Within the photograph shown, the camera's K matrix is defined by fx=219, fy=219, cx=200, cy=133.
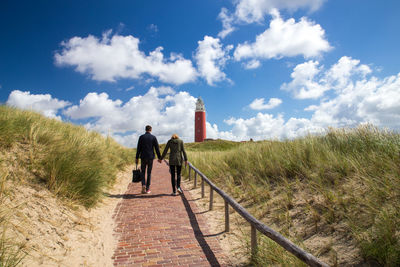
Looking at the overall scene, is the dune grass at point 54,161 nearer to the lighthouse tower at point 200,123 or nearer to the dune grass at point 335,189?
the dune grass at point 335,189

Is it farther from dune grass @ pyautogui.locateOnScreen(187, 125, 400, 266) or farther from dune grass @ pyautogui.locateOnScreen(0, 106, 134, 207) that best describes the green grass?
dune grass @ pyautogui.locateOnScreen(187, 125, 400, 266)

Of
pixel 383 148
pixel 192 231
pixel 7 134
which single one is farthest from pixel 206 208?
pixel 7 134

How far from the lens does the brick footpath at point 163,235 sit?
3917 millimetres

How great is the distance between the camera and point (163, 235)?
482 centimetres

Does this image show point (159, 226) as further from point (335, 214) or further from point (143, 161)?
point (335, 214)

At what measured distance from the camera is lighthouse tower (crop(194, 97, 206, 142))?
58.7 meters

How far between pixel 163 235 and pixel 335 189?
3850 mm

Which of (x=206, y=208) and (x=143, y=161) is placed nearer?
(x=206, y=208)

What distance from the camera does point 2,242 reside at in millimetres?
2668

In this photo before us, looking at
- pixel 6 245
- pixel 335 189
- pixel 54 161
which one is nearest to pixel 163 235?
pixel 6 245

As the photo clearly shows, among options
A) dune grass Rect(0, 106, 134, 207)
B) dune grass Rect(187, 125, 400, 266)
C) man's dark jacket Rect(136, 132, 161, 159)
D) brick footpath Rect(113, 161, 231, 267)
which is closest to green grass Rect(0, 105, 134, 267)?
dune grass Rect(0, 106, 134, 207)

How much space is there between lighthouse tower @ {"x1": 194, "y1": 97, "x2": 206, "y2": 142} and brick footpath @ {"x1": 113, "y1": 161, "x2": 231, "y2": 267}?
5116 cm

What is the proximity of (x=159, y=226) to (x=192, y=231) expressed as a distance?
826mm

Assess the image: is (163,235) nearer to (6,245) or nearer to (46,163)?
(6,245)
